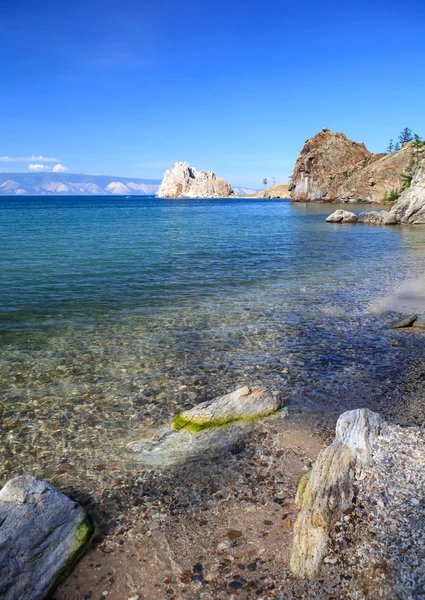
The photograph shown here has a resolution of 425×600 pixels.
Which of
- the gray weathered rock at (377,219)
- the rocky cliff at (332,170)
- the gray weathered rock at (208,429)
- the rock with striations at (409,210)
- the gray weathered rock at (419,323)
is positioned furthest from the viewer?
the rocky cliff at (332,170)

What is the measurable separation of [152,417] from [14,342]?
6736mm

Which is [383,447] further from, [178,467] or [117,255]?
[117,255]

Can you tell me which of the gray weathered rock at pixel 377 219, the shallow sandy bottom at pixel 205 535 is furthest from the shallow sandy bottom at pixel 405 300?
the gray weathered rock at pixel 377 219

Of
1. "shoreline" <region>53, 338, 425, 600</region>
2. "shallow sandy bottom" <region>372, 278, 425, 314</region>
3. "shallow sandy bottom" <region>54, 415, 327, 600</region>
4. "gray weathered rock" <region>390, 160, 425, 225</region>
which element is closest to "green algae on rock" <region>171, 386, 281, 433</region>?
"shoreline" <region>53, 338, 425, 600</region>

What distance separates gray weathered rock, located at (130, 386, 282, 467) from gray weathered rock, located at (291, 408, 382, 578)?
6.86 feet

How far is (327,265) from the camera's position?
2889 cm

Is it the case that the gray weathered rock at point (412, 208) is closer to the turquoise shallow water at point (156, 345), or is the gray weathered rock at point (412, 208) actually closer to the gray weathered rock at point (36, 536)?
the turquoise shallow water at point (156, 345)

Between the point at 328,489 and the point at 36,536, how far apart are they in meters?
3.74

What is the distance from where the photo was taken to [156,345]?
12945mm

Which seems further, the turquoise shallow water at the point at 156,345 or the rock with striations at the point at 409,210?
the rock with striations at the point at 409,210

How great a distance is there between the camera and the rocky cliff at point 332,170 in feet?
422

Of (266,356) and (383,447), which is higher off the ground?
(383,447)

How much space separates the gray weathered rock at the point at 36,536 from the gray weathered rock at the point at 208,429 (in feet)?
6.32

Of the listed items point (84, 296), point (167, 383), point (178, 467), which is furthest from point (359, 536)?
Result: point (84, 296)
